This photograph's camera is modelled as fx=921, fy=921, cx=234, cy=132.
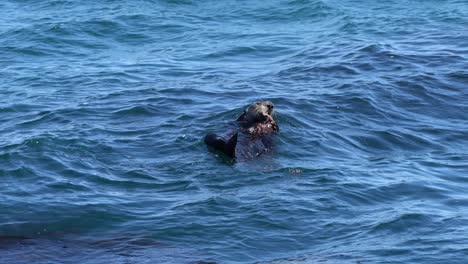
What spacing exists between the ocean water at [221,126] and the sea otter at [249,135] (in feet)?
0.70

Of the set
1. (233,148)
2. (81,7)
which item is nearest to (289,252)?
(233,148)

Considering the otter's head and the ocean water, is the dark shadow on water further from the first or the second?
the otter's head

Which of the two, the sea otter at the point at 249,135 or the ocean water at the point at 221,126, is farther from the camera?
the sea otter at the point at 249,135

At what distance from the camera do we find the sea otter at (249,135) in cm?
1203

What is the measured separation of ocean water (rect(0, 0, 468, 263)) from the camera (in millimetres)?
9641

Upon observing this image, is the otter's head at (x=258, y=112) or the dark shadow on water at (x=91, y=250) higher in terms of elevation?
the otter's head at (x=258, y=112)

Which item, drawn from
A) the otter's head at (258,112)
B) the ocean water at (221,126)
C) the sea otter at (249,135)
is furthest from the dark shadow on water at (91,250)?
the otter's head at (258,112)

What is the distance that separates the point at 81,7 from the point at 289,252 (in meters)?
15.5

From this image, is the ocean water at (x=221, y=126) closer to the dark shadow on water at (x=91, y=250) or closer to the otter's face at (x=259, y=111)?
the dark shadow on water at (x=91, y=250)

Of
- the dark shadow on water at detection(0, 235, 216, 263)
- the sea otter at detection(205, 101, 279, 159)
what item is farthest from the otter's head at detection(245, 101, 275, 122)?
the dark shadow on water at detection(0, 235, 216, 263)

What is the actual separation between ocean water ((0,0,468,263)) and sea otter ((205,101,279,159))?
21 cm

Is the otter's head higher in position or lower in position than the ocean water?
higher

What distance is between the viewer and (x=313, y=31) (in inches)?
825

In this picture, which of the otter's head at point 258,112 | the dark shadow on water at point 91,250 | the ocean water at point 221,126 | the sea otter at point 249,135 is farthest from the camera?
the otter's head at point 258,112
